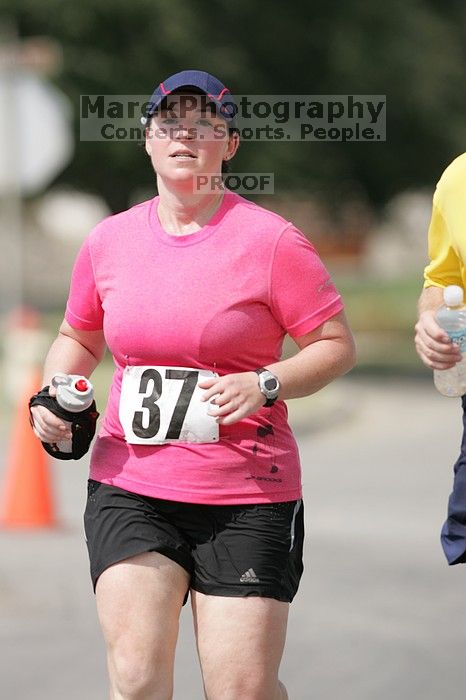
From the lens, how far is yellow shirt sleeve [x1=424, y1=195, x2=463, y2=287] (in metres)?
4.31

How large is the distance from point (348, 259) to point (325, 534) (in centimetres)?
5696

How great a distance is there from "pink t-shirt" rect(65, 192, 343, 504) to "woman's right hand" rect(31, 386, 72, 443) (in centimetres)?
16

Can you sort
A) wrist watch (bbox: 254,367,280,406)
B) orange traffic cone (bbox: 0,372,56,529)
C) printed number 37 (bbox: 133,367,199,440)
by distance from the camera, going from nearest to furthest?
wrist watch (bbox: 254,367,280,406)
printed number 37 (bbox: 133,367,199,440)
orange traffic cone (bbox: 0,372,56,529)

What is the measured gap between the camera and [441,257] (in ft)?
14.2

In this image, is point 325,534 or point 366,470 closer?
point 325,534

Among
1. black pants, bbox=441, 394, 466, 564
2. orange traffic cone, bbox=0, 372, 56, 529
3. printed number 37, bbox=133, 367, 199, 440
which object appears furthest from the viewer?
orange traffic cone, bbox=0, 372, 56, 529

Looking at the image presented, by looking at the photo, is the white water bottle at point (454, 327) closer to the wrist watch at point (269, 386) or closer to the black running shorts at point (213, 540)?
the wrist watch at point (269, 386)

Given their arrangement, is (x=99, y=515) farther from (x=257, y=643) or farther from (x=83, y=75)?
(x=83, y=75)

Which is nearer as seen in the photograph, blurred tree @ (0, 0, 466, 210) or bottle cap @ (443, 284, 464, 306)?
bottle cap @ (443, 284, 464, 306)

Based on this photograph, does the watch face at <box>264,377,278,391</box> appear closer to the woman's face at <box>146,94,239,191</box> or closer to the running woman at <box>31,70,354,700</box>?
the running woman at <box>31,70,354,700</box>

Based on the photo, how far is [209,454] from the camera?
417 cm

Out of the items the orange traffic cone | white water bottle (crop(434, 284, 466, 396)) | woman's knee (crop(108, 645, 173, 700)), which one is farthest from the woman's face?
the orange traffic cone

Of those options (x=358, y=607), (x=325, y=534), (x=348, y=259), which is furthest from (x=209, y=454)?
(x=348, y=259)

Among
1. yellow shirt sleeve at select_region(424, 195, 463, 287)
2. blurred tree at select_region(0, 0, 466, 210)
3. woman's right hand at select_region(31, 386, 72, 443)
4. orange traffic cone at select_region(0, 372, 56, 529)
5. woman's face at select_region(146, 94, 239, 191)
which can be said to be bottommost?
orange traffic cone at select_region(0, 372, 56, 529)
